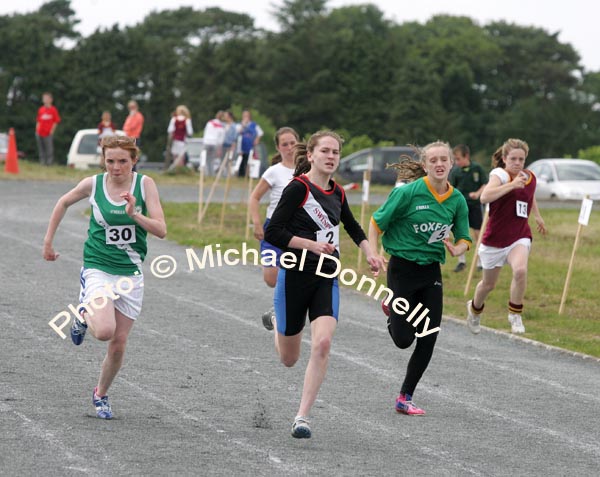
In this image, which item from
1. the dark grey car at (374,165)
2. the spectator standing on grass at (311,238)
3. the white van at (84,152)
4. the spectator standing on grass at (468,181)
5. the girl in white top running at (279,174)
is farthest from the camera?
the white van at (84,152)

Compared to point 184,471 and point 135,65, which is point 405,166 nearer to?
point 184,471

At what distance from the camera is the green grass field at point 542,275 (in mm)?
14886

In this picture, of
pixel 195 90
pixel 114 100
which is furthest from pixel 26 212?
pixel 195 90

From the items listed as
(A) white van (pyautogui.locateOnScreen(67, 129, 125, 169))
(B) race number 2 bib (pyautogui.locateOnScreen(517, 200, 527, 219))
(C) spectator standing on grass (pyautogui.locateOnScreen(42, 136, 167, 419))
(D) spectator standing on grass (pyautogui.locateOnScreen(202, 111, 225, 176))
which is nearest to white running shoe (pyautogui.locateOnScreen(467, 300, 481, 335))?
(B) race number 2 bib (pyautogui.locateOnScreen(517, 200, 527, 219))

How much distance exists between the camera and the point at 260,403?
8844 millimetres

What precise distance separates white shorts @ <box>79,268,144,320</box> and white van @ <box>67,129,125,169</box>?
101 ft

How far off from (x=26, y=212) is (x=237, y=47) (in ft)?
206

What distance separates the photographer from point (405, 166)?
9.80 m

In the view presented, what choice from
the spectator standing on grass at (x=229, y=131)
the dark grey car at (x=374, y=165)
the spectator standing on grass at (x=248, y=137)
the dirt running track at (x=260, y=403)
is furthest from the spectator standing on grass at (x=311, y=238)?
the dark grey car at (x=374, y=165)

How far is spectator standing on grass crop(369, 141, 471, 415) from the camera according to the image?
9.08 m

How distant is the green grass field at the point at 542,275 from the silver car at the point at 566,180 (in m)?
4.25

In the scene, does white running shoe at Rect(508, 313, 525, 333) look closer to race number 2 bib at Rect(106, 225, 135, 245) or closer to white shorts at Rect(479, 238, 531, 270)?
white shorts at Rect(479, 238, 531, 270)

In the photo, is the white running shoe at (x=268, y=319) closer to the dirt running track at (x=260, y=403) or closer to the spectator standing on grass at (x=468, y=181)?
the dirt running track at (x=260, y=403)

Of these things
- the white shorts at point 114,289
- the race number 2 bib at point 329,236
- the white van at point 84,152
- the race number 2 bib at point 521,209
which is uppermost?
the race number 2 bib at point 521,209
